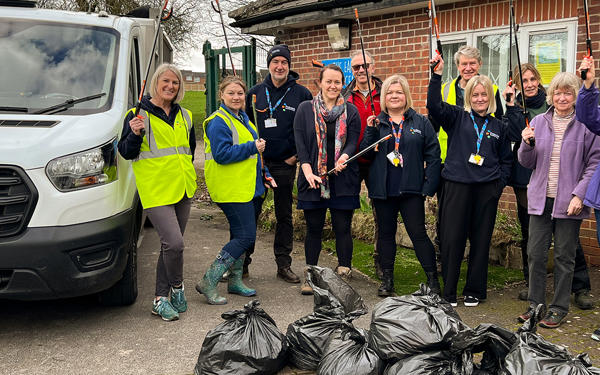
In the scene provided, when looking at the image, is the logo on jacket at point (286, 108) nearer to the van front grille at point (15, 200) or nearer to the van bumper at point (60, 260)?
the van bumper at point (60, 260)

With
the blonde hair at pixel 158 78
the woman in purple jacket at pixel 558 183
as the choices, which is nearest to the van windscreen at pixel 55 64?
the blonde hair at pixel 158 78

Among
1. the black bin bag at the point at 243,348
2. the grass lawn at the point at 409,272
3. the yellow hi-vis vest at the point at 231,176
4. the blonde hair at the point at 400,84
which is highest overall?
the blonde hair at the point at 400,84

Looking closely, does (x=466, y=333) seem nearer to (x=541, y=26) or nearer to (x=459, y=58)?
(x=459, y=58)

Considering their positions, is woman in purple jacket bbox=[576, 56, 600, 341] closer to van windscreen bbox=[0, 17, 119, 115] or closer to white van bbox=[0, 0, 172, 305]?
white van bbox=[0, 0, 172, 305]

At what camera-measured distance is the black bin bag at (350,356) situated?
3676 millimetres

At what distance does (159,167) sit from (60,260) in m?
0.99

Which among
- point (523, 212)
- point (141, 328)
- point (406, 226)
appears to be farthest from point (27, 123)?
point (523, 212)

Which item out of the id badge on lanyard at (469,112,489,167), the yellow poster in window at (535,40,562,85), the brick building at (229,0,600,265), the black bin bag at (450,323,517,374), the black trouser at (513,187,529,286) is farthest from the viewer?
the yellow poster in window at (535,40,562,85)

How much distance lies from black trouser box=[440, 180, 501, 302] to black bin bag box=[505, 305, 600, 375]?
193 cm

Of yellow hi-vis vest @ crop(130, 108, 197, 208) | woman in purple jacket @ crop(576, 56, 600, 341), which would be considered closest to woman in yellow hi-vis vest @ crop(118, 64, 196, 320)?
yellow hi-vis vest @ crop(130, 108, 197, 208)

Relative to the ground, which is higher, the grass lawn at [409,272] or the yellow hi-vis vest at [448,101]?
the yellow hi-vis vest at [448,101]

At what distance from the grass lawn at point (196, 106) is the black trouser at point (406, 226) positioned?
1780cm

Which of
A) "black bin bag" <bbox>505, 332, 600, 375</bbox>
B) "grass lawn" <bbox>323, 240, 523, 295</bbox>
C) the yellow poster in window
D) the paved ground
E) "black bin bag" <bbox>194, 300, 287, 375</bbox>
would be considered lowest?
"grass lawn" <bbox>323, 240, 523, 295</bbox>

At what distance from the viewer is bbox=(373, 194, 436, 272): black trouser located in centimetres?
545
